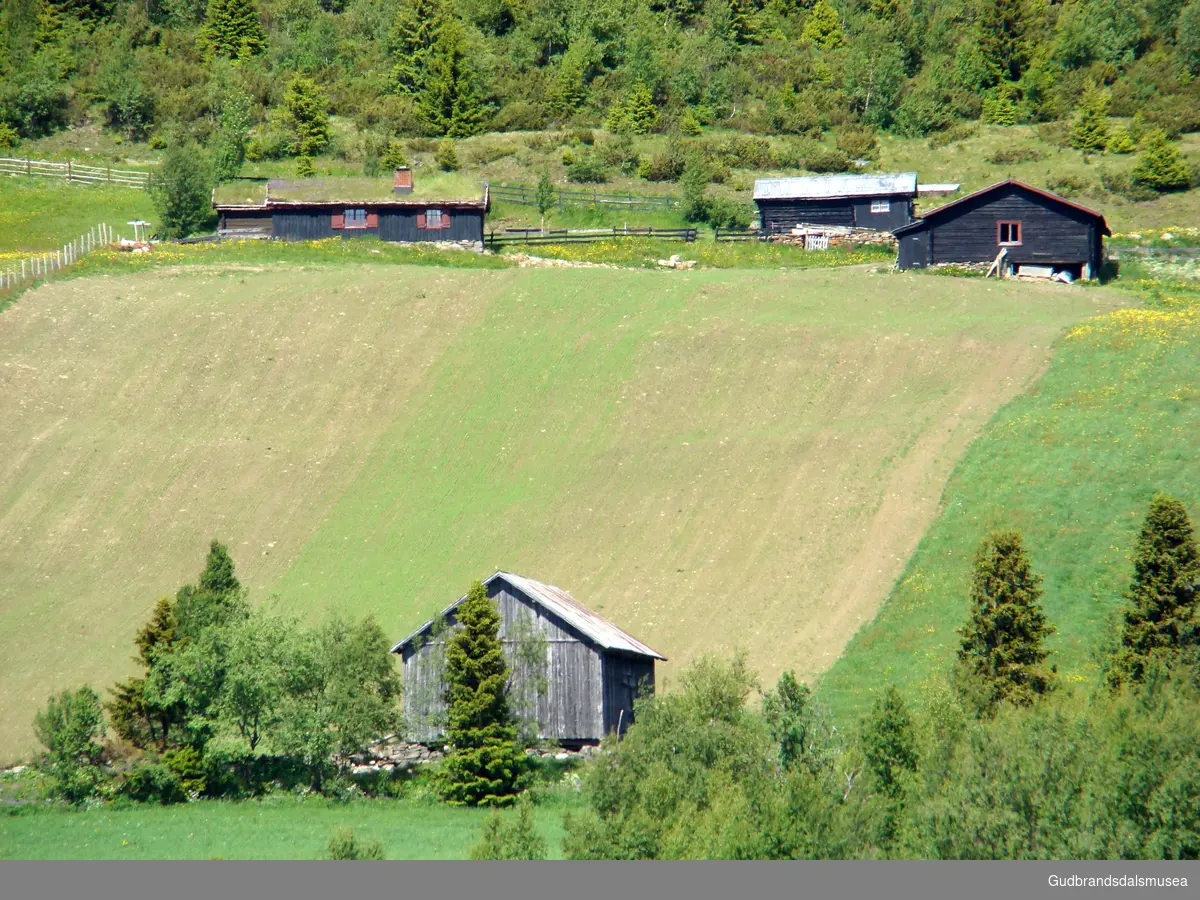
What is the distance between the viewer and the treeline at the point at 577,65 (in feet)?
380

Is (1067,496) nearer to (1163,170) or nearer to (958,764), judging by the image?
(958,764)

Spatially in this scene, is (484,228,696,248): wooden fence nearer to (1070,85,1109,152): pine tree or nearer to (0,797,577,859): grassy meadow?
(1070,85,1109,152): pine tree

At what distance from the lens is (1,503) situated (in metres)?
51.8

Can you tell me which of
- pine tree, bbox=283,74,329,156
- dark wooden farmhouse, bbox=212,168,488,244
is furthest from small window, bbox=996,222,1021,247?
pine tree, bbox=283,74,329,156

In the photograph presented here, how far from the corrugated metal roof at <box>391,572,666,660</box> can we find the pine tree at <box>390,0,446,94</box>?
310 feet

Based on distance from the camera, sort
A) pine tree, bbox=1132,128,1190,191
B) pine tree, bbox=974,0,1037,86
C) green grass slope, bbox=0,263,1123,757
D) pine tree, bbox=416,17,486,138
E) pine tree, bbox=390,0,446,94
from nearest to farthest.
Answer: green grass slope, bbox=0,263,1123,757 < pine tree, bbox=1132,128,1190,191 < pine tree, bbox=416,17,486,138 < pine tree, bbox=390,0,446,94 < pine tree, bbox=974,0,1037,86

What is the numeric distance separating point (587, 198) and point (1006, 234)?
3275cm

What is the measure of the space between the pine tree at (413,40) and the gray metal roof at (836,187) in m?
50.1

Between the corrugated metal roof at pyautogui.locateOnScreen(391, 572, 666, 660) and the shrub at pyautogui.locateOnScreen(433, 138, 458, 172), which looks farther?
the shrub at pyautogui.locateOnScreen(433, 138, 458, 172)

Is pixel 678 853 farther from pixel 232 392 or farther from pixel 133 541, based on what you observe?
pixel 232 392

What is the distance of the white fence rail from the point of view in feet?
232

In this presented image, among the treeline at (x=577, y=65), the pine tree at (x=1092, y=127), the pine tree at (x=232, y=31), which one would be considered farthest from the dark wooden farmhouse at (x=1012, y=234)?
the pine tree at (x=232, y=31)

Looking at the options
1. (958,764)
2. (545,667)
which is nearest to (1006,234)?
(545,667)

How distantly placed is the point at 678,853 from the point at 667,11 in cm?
13708
